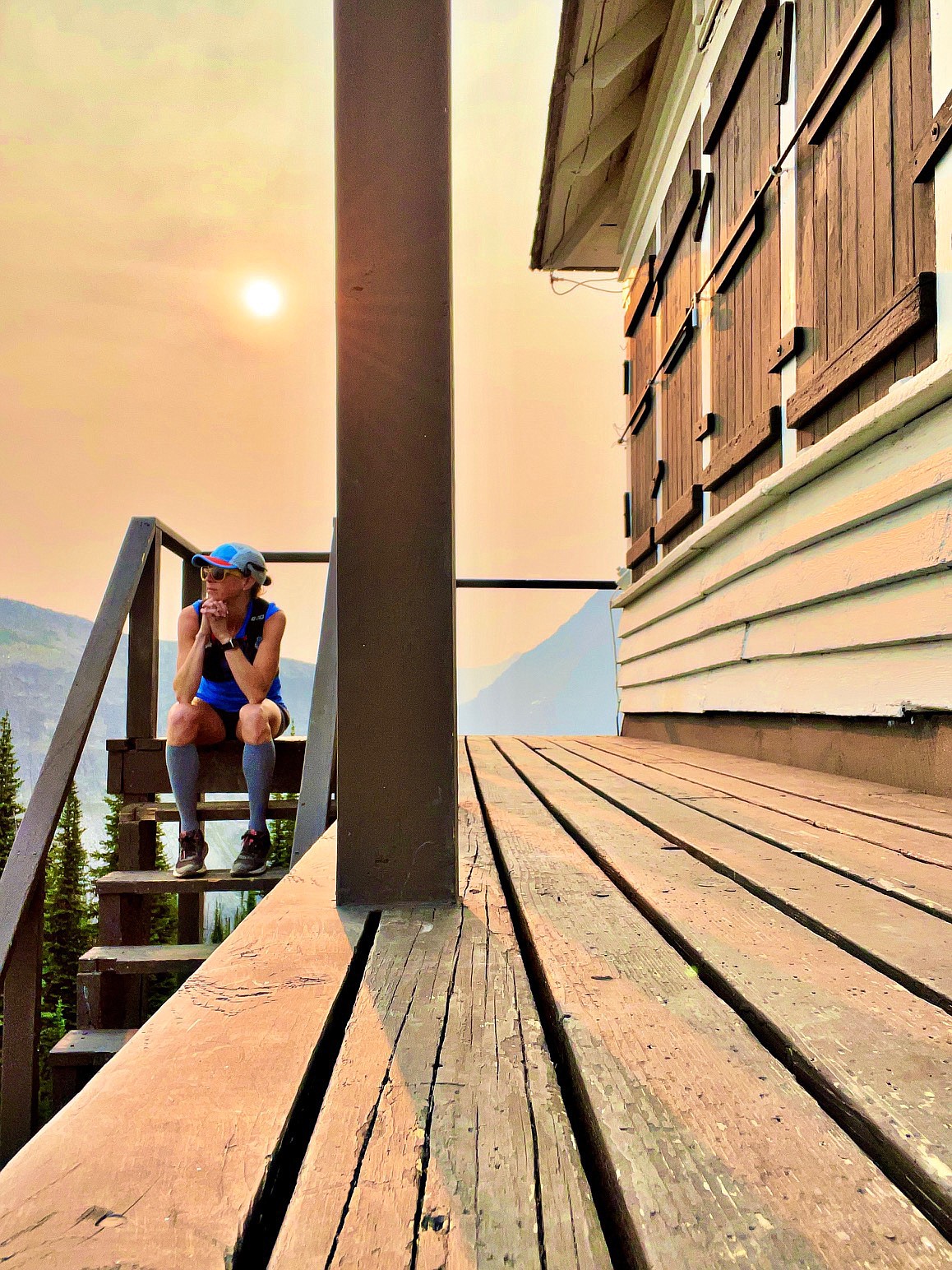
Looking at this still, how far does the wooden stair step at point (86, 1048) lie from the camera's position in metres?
2.28

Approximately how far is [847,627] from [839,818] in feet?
2.72

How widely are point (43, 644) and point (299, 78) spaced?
1423 cm

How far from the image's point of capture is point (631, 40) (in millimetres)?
4148

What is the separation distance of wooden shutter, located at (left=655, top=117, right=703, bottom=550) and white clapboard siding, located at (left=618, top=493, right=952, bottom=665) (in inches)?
28.0

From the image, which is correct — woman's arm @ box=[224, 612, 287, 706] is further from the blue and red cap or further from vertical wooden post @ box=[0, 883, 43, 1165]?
vertical wooden post @ box=[0, 883, 43, 1165]

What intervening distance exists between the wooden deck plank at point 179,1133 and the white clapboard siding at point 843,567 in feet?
5.38

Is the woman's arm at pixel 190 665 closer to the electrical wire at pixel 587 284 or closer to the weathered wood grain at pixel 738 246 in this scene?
the weathered wood grain at pixel 738 246

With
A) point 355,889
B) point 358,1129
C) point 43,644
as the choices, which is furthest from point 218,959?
point 43,644

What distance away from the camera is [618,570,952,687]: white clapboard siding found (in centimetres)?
183

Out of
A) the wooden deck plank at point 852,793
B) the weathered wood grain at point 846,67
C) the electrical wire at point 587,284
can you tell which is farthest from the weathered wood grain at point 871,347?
the electrical wire at point 587,284

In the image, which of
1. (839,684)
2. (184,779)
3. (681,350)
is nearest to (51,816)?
(184,779)

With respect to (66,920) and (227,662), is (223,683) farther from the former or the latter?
(66,920)

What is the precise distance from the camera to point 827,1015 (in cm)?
65

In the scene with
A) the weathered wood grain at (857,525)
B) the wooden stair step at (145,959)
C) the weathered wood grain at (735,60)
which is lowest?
the wooden stair step at (145,959)
